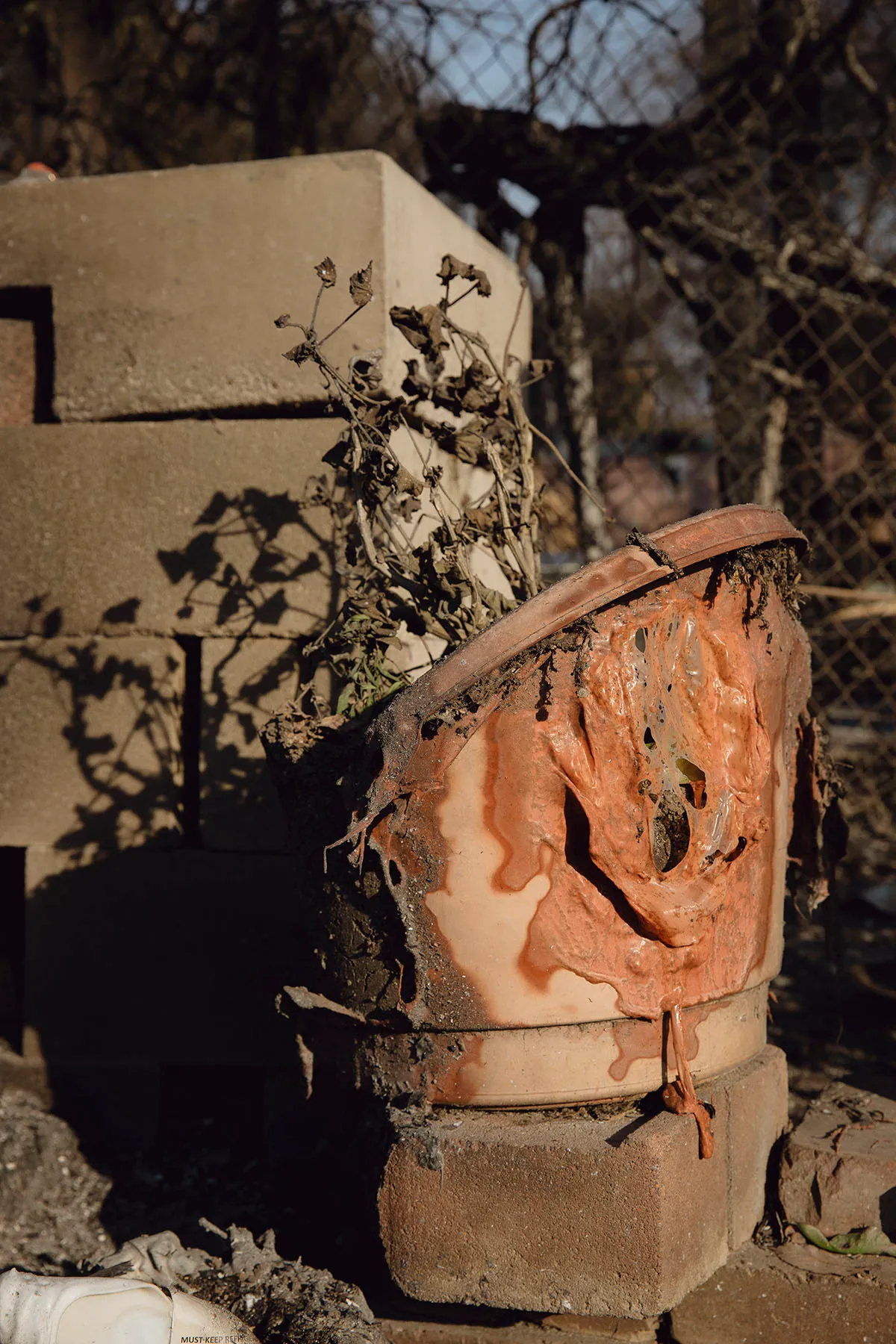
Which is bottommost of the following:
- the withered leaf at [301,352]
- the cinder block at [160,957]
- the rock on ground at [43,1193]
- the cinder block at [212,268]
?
A: the rock on ground at [43,1193]

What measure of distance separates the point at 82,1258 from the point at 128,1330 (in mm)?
538

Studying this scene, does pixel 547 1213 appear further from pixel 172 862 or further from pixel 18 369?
pixel 18 369

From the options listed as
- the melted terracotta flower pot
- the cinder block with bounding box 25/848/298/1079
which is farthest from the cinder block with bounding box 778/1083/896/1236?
the cinder block with bounding box 25/848/298/1079

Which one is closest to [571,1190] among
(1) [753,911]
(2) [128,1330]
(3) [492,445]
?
(1) [753,911]

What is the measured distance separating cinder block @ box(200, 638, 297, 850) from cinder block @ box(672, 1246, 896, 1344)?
3.93 feet

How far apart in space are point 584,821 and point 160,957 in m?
1.38

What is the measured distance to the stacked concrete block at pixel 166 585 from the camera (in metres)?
2.50

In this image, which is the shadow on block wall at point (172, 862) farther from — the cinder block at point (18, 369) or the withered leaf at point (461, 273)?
the withered leaf at point (461, 273)

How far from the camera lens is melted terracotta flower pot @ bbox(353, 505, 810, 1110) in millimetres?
1620

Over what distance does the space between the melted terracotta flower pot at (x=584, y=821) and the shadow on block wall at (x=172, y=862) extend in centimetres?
88

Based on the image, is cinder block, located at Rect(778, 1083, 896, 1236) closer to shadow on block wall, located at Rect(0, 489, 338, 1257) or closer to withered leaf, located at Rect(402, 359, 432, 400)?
Result: shadow on block wall, located at Rect(0, 489, 338, 1257)

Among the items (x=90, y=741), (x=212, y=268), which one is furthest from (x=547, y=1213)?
(x=212, y=268)

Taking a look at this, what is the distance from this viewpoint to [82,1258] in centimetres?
215

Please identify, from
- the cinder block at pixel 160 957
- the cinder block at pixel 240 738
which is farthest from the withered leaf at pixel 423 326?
the cinder block at pixel 160 957
